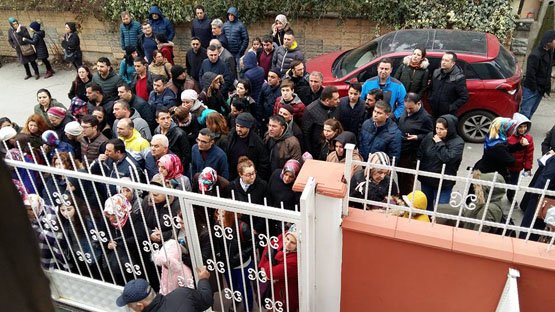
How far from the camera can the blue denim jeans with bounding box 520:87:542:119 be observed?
289 inches

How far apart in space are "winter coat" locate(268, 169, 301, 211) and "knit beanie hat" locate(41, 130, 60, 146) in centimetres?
271

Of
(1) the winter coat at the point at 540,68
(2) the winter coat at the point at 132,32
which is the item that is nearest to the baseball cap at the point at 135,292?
(1) the winter coat at the point at 540,68

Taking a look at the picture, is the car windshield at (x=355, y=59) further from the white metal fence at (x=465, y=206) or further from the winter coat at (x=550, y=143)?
the white metal fence at (x=465, y=206)

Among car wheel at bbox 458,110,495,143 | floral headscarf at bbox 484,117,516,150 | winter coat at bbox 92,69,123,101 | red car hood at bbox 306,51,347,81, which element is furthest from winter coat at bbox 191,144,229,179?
car wheel at bbox 458,110,495,143

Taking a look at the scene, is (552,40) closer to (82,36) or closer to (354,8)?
(354,8)

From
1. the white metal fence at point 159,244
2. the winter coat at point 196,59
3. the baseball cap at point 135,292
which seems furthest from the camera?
the winter coat at point 196,59

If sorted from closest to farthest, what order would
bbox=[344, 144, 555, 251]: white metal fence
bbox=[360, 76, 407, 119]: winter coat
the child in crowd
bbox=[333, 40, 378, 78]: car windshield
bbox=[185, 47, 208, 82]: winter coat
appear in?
bbox=[344, 144, 555, 251]: white metal fence, the child in crowd, bbox=[360, 76, 407, 119]: winter coat, bbox=[333, 40, 378, 78]: car windshield, bbox=[185, 47, 208, 82]: winter coat

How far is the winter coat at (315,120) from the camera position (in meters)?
5.55

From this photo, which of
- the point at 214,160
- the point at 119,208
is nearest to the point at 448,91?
the point at 214,160

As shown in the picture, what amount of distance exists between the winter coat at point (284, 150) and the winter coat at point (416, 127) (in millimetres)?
1298

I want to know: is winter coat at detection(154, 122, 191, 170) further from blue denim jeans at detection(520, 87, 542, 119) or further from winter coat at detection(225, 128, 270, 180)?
blue denim jeans at detection(520, 87, 542, 119)

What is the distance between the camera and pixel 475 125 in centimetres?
735

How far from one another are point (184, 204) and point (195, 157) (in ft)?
5.59

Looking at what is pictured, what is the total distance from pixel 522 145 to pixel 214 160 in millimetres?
3265
